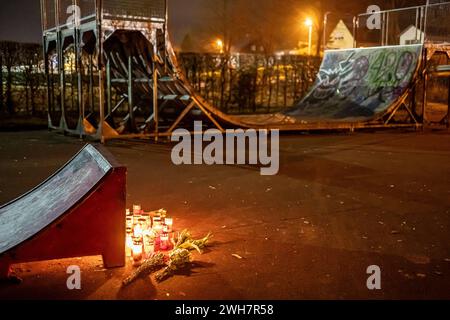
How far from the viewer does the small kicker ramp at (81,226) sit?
4352 millimetres

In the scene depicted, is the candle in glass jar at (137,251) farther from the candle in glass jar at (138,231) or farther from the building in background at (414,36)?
the building in background at (414,36)

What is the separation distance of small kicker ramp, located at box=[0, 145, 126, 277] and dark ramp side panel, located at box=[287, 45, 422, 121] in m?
11.6

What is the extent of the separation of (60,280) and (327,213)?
11.0 ft

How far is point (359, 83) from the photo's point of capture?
58.3ft

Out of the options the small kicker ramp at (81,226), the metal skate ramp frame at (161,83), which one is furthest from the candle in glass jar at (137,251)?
the metal skate ramp frame at (161,83)

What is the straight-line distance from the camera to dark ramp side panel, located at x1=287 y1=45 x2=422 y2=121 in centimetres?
1642

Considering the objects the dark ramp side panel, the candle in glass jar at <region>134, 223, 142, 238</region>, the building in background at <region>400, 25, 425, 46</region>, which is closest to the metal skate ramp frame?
the dark ramp side panel

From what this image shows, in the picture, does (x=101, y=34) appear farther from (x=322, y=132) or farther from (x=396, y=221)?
(x=396, y=221)

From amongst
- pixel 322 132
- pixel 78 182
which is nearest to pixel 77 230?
pixel 78 182

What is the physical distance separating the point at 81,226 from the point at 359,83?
14702 mm

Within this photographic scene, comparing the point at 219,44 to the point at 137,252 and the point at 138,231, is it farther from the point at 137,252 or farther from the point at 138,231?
the point at 137,252

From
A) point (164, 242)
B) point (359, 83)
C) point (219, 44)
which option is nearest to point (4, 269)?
point (164, 242)

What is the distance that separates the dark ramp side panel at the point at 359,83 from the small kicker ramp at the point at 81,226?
38.1ft

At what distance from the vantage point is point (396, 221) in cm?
628
